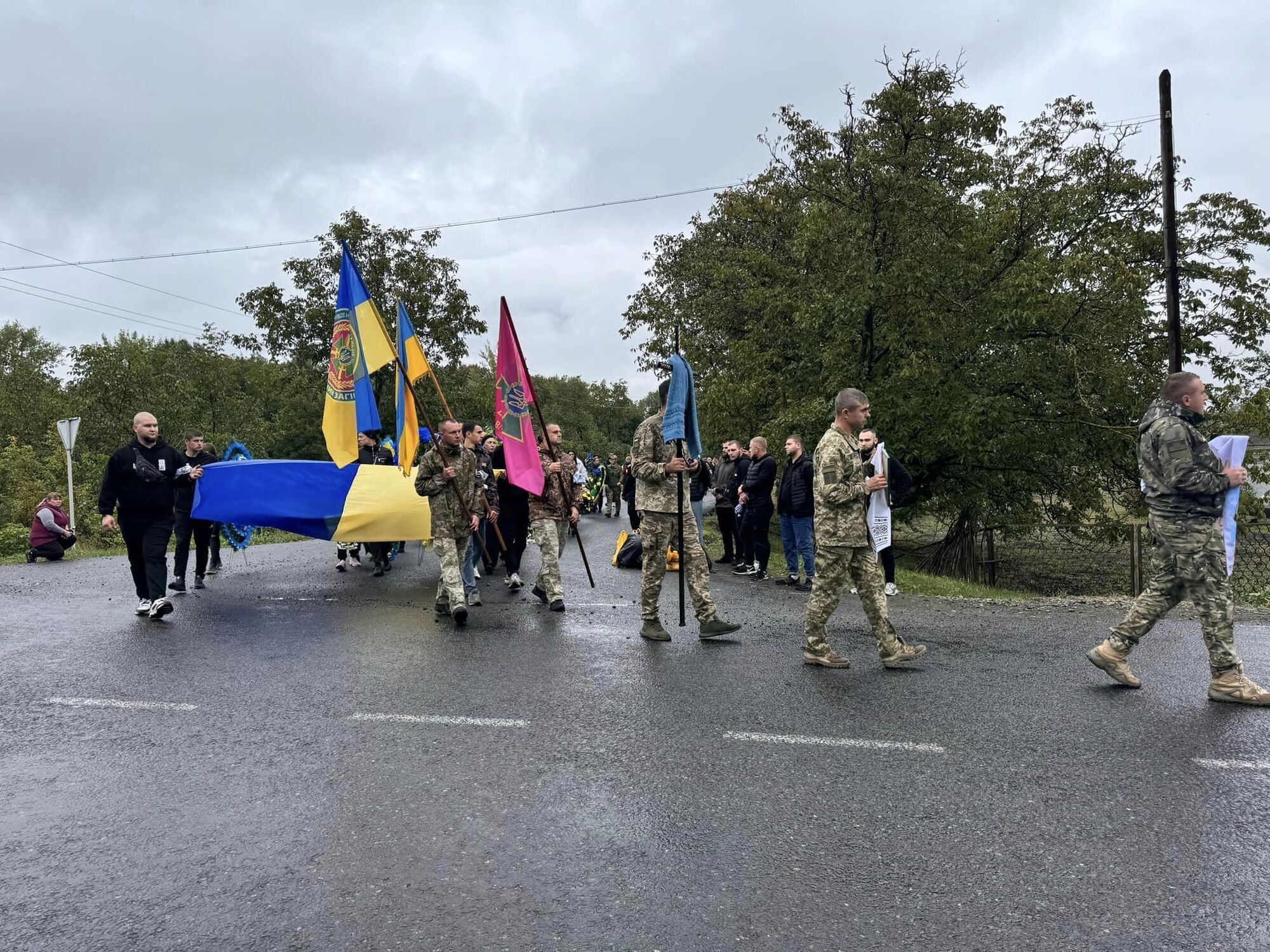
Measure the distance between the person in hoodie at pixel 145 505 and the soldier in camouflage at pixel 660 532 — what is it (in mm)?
4636

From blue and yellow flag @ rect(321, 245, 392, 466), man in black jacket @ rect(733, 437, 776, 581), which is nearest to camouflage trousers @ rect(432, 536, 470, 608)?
blue and yellow flag @ rect(321, 245, 392, 466)

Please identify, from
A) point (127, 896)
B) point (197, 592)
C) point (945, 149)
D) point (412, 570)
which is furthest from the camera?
point (945, 149)

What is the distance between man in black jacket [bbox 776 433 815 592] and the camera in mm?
11461

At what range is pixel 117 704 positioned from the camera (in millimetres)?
5844

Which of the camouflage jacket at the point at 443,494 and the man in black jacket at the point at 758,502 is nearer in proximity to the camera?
the camouflage jacket at the point at 443,494

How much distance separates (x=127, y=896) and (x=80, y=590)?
30.2 feet

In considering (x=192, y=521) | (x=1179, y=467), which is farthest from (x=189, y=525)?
(x=1179, y=467)

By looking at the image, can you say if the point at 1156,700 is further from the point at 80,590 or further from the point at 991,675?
the point at 80,590

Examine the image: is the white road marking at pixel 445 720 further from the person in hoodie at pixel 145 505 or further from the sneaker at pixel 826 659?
the person in hoodie at pixel 145 505

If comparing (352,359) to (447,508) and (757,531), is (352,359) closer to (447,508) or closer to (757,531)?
(447,508)

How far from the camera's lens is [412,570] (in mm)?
12766

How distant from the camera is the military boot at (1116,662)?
5938mm

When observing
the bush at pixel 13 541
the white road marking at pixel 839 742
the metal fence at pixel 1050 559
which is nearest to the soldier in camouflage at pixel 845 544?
the white road marking at pixel 839 742

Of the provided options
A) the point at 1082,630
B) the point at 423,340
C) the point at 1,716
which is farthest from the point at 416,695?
the point at 423,340
